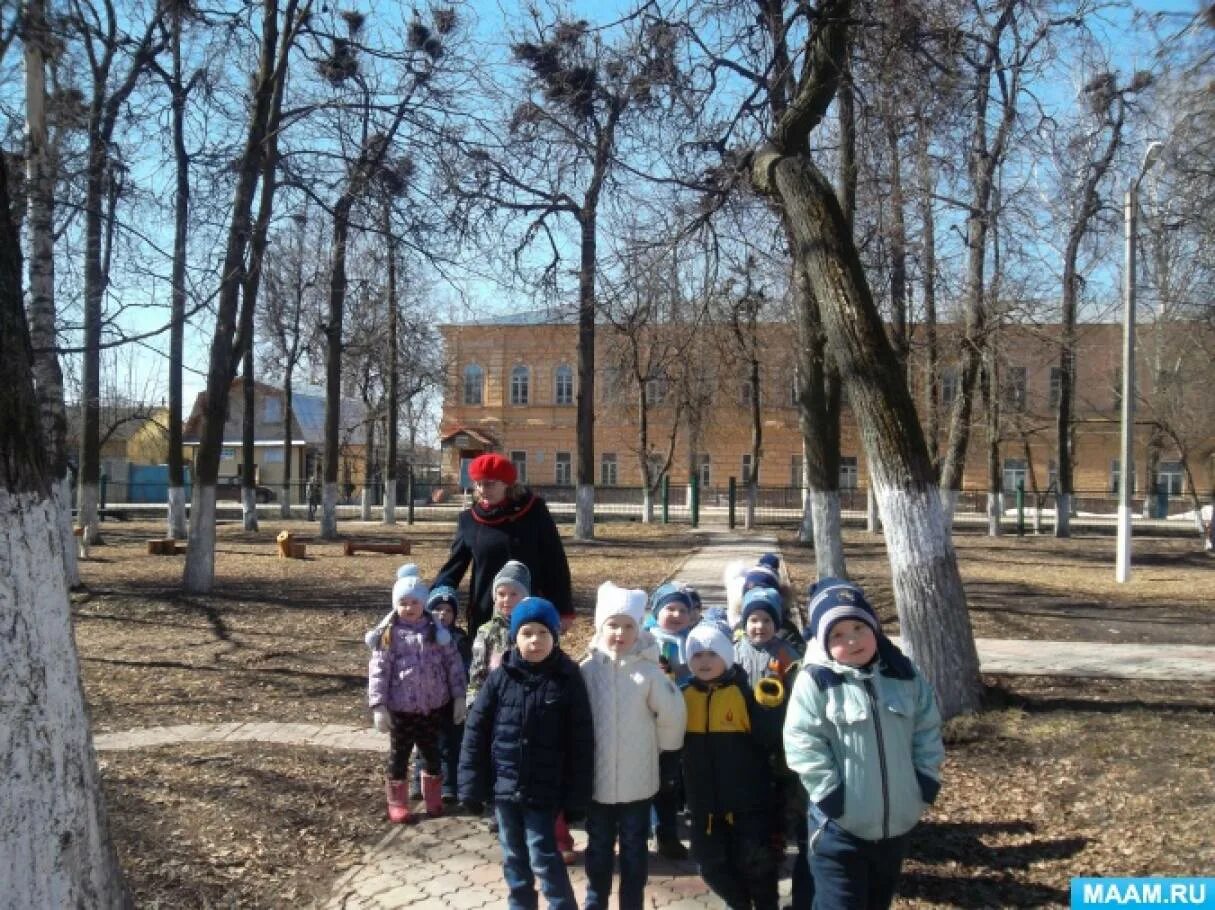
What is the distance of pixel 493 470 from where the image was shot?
16.3ft

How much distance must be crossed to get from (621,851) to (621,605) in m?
0.87

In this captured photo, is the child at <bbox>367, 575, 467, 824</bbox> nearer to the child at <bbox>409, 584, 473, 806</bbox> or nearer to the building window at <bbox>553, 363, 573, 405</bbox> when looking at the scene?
the child at <bbox>409, 584, 473, 806</bbox>

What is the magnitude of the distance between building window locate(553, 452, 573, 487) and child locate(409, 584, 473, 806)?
1749 inches

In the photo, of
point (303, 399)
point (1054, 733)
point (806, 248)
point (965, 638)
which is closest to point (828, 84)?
point (806, 248)

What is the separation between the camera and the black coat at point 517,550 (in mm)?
4969

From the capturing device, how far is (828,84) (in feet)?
24.2

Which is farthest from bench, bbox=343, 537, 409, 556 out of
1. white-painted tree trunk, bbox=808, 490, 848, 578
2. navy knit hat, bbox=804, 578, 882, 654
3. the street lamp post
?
navy knit hat, bbox=804, 578, 882, 654

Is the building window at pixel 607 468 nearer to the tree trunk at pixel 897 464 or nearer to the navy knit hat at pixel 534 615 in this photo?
the tree trunk at pixel 897 464

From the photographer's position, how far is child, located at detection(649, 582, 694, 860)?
4.48 m

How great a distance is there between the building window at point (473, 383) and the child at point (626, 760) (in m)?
47.4

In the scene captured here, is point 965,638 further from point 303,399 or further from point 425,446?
point 303,399

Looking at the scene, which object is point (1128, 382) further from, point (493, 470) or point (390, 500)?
point (390, 500)

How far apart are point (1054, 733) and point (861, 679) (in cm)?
354

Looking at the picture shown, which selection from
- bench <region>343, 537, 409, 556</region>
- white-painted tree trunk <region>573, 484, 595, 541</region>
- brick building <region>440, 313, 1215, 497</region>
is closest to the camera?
bench <region>343, 537, 409, 556</region>
